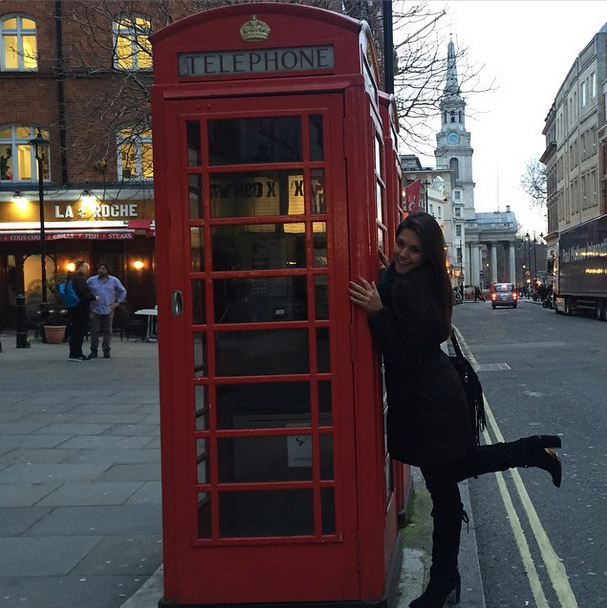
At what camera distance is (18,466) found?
6668mm

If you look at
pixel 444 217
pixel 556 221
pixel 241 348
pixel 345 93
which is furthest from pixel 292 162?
pixel 444 217

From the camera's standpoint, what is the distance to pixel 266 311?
3.36 m

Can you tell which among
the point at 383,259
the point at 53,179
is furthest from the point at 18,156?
the point at 383,259

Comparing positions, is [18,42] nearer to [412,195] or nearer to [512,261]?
[412,195]

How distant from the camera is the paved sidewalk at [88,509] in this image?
395 centimetres

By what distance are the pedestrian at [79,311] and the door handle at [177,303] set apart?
11.4 metres

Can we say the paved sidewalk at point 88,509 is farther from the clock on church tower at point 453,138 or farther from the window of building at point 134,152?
the clock on church tower at point 453,138

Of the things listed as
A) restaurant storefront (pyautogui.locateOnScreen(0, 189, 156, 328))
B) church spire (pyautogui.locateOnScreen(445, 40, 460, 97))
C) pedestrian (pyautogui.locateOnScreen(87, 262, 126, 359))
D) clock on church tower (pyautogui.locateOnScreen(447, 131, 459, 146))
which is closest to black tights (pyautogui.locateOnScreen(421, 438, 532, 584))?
pedestrian (pyautogui.locateOnScreen(87, 262, 126, 359))

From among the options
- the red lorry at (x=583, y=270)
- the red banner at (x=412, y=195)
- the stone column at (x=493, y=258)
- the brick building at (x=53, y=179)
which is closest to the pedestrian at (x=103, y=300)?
the red banner at (x=412, y=195)

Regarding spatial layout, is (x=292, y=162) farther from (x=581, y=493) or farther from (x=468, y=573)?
(x=581, y=493)

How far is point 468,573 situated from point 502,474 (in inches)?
103

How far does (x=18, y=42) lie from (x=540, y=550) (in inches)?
950

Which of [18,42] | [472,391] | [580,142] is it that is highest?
[580,142]

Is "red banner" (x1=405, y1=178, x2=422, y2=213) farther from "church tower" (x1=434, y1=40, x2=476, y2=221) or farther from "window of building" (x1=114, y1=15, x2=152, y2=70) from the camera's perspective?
Result: "church tower" (x1=434, y1=40, x2=476, y2=221)
